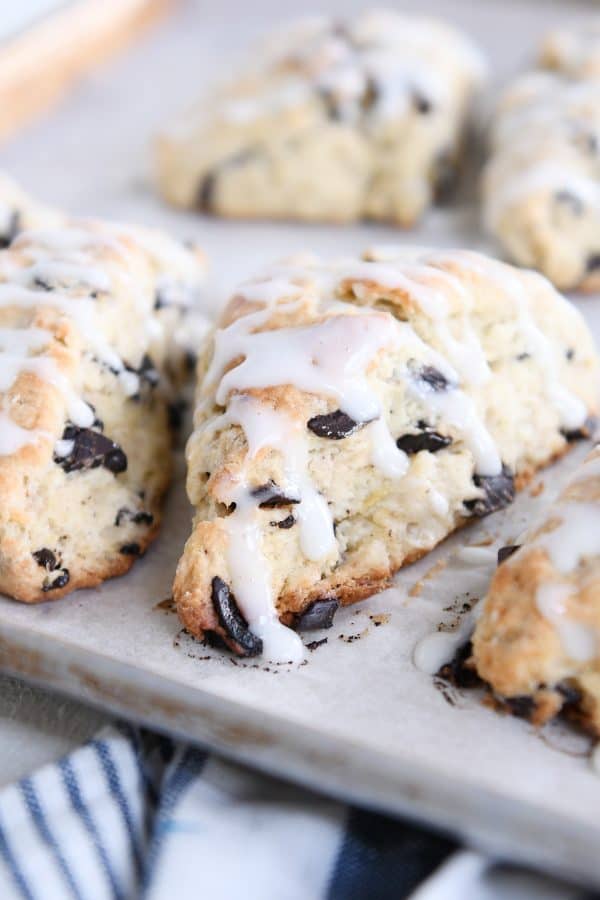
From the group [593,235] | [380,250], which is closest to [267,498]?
[380,250]

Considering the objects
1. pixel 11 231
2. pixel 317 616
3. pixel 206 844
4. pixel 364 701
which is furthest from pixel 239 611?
pixel 11 231

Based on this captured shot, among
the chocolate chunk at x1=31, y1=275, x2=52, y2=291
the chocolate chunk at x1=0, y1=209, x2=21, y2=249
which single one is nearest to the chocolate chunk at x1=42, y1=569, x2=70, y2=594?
the chocolate chunk at x1=31, y1=275, x2=52, y2=291

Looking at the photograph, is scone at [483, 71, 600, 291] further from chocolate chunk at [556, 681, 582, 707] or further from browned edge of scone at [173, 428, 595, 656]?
chocolate chunk at [556, 681, 582, 707]

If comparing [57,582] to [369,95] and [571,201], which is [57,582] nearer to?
[571,201]

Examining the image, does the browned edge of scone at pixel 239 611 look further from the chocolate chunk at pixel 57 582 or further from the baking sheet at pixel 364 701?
the chocolate chunk at pixel 57 582

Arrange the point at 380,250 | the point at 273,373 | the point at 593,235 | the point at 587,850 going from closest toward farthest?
the point at 587,850 → the point at 273,373 → the point at 380,250 → the point at 593,235

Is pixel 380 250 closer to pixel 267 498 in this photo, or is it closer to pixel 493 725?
pixel 267 498
